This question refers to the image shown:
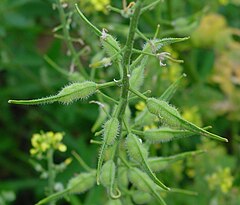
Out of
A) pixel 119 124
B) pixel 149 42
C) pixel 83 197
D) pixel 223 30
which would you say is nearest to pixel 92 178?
pixel 119 124

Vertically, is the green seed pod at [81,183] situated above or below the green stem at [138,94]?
below

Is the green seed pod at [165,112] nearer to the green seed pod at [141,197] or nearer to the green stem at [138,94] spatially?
the green stem at [138,94]

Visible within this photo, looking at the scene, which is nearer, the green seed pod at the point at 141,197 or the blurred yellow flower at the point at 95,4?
the green seed pod at the point at 141,197

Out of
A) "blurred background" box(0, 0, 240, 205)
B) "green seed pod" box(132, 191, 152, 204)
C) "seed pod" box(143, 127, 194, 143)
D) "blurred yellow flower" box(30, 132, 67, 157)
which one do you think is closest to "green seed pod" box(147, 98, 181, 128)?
"seed pod" box(143, 127, 194, 143)

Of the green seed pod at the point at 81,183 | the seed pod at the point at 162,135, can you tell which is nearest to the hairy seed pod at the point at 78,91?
the seed pod at the point at 162,135

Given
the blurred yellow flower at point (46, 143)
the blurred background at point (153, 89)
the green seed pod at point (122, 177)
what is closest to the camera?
the green seed pod at point (122, 177)

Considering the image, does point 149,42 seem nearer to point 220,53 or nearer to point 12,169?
point 220,53

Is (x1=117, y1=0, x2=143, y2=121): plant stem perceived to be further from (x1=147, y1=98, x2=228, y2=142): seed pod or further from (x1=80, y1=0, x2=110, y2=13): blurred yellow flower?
(x1=80, y1=0, x2=110, y2=13): blurred yellow flower
